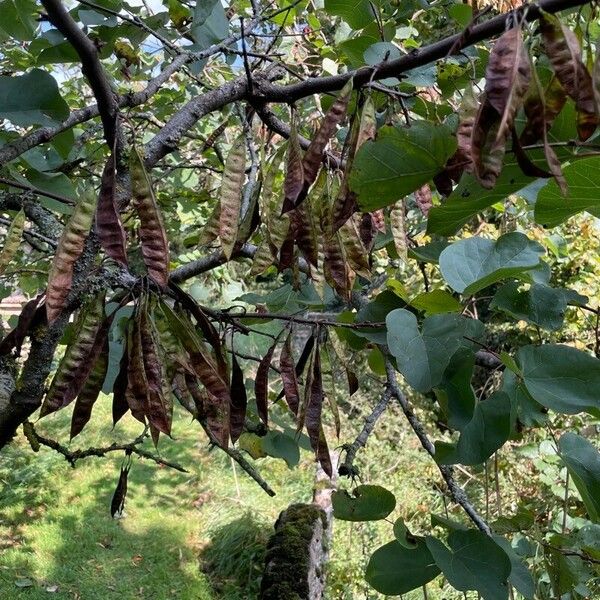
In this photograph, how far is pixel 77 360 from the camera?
796 mm

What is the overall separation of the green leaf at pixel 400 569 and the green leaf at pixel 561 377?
1.04 ft

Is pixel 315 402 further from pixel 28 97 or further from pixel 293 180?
pixel 28 97

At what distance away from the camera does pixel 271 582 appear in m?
2.90

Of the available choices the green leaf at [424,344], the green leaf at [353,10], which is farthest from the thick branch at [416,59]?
the green leaf at [424,344]

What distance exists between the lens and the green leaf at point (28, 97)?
32.8 inches

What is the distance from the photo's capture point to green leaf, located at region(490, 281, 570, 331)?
92 cm

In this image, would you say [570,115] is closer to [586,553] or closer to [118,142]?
[118,142]

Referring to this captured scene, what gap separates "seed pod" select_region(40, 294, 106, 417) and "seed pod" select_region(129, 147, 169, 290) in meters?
0.11

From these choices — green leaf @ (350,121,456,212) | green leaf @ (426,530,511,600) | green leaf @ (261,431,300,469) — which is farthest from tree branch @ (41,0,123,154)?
green leaf @ (261,431,300,469)

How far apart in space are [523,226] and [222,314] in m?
3.19

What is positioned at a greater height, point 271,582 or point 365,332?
point 365,332

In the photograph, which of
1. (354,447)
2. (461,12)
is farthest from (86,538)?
(461,12)

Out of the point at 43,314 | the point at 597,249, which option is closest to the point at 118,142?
the point at 43,314

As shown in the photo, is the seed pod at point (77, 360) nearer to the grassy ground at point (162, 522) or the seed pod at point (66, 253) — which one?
the seed pod at point (66, 253)
